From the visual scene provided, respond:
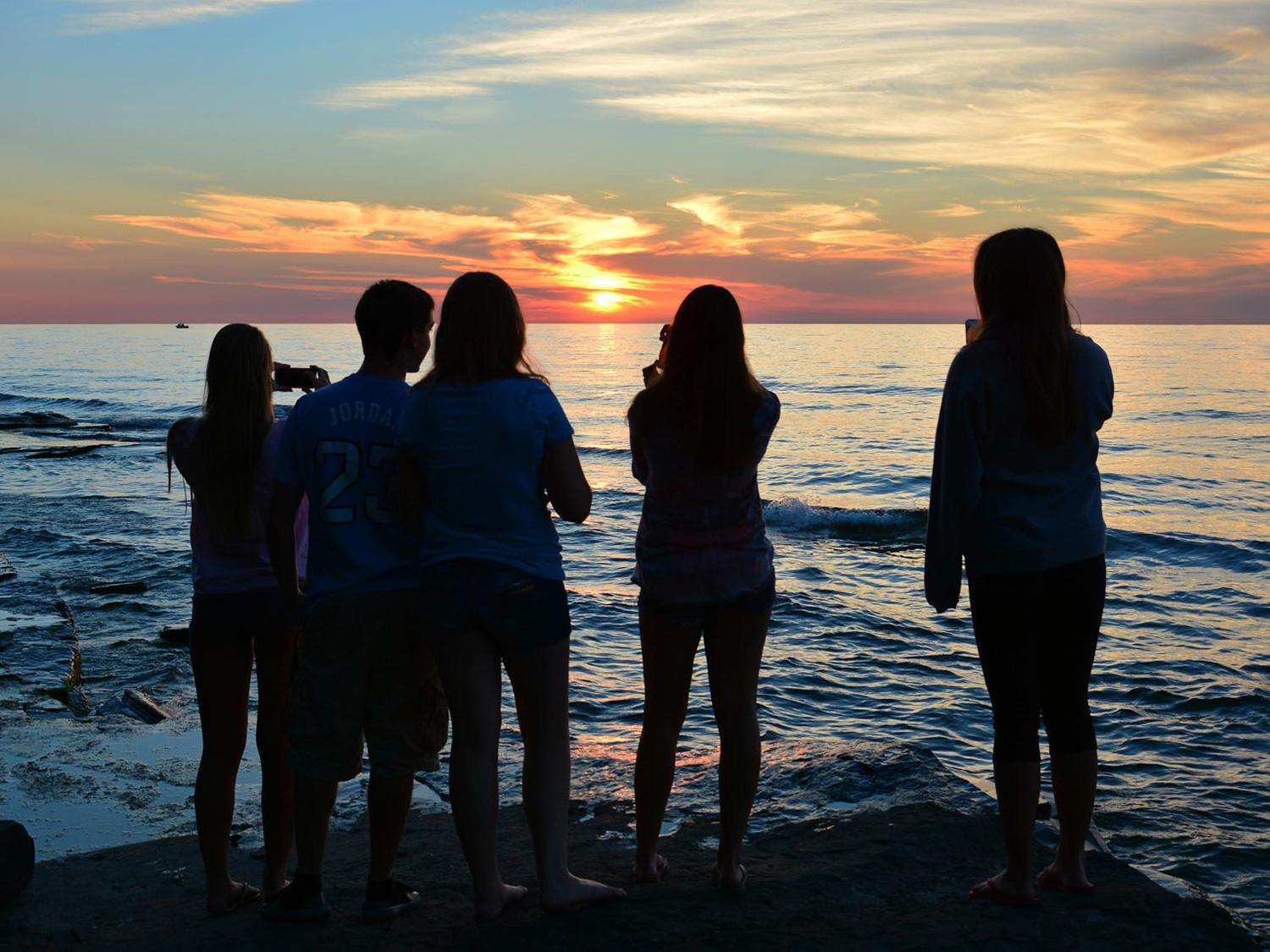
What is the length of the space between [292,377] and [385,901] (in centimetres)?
177

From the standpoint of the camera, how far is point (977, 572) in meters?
3.43

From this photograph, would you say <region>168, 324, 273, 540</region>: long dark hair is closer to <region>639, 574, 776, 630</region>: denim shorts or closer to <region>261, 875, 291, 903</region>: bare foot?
<region>261, 875, 291, 903</region>: bare foot

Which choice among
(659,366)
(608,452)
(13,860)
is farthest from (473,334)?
(608,452)

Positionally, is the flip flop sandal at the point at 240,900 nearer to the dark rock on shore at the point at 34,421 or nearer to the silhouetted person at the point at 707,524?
the silhouetted person at the point at 707,524

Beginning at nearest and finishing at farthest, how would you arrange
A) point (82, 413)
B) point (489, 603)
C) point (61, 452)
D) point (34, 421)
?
point (489, 603)
point (61, 452)
point (34, 421)
point (82, 413)

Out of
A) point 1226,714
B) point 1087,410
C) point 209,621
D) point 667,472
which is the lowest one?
point 1226,714

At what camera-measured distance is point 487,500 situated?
10.3 ft

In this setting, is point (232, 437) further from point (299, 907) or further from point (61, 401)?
point (61, 401)

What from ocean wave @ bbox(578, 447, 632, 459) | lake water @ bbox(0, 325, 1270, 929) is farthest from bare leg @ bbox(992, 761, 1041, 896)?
ocean wave @ bbox(578, 447, 632, 459)

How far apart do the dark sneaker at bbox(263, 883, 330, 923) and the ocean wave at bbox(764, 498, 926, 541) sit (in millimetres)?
13435

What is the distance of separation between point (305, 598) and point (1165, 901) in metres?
3.04

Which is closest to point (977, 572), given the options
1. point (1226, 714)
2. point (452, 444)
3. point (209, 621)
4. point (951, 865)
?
point (951, 865)

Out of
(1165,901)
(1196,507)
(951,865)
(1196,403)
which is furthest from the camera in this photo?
(1196,403)

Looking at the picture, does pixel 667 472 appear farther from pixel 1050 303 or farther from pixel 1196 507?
pixel 1196 507
